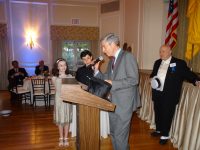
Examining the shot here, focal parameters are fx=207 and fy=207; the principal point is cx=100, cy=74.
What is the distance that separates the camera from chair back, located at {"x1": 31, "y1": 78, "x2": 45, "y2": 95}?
558 cm

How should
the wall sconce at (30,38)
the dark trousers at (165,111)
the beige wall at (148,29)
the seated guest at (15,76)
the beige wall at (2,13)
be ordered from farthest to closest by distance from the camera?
the wall sconce at (30,38) → the beige wall at (2,13) → the seated guest at (15,76) → the beige wall at (148,29) → the dark trousers at (165,111)

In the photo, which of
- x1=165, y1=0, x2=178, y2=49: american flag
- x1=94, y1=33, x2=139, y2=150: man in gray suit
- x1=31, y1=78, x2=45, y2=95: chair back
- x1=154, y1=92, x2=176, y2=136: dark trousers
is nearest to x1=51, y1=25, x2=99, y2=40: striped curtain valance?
x1=31, y1=78, x2=45, y2=95: chair back

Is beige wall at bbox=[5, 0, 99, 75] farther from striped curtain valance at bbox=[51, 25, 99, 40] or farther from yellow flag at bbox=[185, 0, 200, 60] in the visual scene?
yellow flag at bbox=[185, 0, 200, 60]

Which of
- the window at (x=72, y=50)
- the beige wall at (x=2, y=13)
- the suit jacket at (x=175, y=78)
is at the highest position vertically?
the beige wall at (x=2, y=13)

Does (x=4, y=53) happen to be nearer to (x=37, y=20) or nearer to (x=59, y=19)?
(x=37, y=20)

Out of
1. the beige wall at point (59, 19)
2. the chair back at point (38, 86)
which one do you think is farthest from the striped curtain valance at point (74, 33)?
the chair back at point (38, 86)

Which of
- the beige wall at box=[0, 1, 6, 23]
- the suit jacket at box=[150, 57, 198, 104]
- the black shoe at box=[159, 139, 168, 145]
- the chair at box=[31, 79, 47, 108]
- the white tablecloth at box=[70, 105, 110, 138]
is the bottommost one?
the black shoe at box=[159, 139, 168, 145]

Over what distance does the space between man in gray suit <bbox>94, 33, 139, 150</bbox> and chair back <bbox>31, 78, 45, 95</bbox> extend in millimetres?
3648

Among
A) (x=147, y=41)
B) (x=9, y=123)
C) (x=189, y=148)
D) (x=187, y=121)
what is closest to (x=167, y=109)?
(x=187, y=121)

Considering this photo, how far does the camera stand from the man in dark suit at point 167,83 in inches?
130

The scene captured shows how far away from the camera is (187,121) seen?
308cm

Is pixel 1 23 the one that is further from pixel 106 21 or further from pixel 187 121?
pixel 187 121

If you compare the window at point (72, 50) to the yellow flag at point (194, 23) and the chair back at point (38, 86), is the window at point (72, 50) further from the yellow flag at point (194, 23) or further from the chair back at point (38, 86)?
the yellow flag at point (194, 23)

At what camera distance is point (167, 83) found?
3355mm
